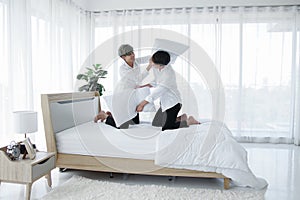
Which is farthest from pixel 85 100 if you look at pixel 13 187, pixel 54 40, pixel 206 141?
pixel 206 141

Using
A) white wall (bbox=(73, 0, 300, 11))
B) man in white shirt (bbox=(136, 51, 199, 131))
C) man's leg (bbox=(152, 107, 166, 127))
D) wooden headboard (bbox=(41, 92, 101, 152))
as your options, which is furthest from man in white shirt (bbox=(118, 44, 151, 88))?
white wall (bbox=(73, 0, 300, 11))

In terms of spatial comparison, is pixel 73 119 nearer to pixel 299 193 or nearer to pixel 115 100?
pixel 115 100

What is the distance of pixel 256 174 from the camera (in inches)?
123

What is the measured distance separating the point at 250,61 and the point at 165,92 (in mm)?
2573

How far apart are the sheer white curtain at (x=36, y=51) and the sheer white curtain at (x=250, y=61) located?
85 centimetres

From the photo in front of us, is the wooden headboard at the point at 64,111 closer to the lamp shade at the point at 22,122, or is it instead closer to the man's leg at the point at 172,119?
the lamp shade at the point at 22,122

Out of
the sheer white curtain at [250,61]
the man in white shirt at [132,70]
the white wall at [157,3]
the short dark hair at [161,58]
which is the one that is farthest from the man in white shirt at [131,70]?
the white wall at [157,3]

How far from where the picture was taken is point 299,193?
2.60m

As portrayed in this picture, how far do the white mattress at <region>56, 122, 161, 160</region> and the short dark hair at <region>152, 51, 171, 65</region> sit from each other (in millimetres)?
760

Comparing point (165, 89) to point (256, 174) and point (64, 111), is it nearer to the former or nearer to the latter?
point (64, 111)

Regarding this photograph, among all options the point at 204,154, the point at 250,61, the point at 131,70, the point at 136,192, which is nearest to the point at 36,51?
the point at 131,70

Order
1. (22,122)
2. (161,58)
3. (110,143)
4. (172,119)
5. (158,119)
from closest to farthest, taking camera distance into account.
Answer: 1. (22,122)
2. (110,143)
3. (161,58)
4. (172,119)
5. (158,119)

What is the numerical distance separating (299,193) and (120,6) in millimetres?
4091

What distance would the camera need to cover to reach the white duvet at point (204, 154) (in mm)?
2541
